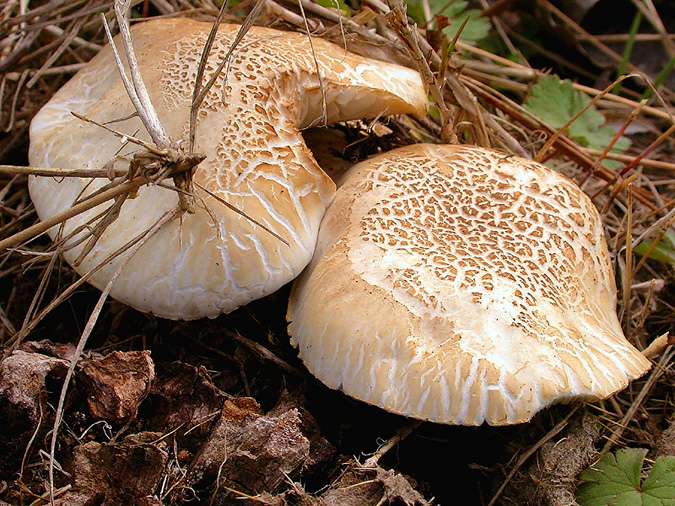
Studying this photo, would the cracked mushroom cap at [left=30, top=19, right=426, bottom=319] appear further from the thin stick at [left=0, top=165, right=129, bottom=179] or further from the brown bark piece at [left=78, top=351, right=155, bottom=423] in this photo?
the thin stick at [left=0, top=165, right=129, bottom=179]

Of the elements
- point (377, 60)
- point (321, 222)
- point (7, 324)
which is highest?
point (377, 60)

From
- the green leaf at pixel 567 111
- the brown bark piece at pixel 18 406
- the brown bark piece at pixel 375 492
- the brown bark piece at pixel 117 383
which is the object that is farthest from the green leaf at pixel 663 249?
the brown bark piece at pixel 18 406

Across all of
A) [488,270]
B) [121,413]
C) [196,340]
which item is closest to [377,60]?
[488,270]

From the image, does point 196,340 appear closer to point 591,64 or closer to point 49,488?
point 49,488

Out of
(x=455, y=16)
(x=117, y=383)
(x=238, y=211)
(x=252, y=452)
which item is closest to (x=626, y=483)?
(x=252, y=452)

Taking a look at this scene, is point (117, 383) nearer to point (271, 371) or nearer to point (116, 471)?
point (116, 471)

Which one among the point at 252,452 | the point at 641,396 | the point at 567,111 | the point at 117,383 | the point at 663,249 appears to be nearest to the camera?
the point at 252,452

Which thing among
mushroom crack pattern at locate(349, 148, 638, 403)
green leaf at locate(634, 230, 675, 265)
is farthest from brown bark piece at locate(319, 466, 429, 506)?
green leaf at locate(634, 230, 675, 265)
